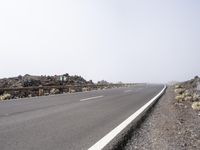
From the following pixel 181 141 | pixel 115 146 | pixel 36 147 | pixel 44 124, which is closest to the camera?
pixel 36 147

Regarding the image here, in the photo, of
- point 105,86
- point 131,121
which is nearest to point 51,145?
point 131,121

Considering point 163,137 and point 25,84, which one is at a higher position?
point 25,84

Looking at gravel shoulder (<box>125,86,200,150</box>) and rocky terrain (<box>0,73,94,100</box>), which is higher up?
rocky terrain (<box>0,73,94,100</box>)

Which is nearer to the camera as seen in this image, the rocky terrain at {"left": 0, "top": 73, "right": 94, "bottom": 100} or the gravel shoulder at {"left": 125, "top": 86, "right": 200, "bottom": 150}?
the gravel shoulder at {"left": 125, "top": 86, "right": 200, "bottom": 150}

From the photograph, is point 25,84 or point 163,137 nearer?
point 163,137

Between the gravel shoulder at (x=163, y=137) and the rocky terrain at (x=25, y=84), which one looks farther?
the rocky terrain at (x=25, y=84)

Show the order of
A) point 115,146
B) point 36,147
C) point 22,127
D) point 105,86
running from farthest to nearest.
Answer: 1. point 105,86
2. point 22,127
3. point 115,146
4. point 36,147

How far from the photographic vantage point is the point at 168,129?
9430 millimetres

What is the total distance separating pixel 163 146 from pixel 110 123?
3.22 m

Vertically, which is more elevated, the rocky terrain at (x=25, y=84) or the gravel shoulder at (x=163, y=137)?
the rocky terrain at (x=25, y=84)

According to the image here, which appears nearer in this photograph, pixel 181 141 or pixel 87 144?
pixel 87 144

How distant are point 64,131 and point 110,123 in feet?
7.28

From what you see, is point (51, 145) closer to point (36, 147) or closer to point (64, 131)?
point (36, 147)

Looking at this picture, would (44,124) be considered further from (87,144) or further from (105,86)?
(105,86)
